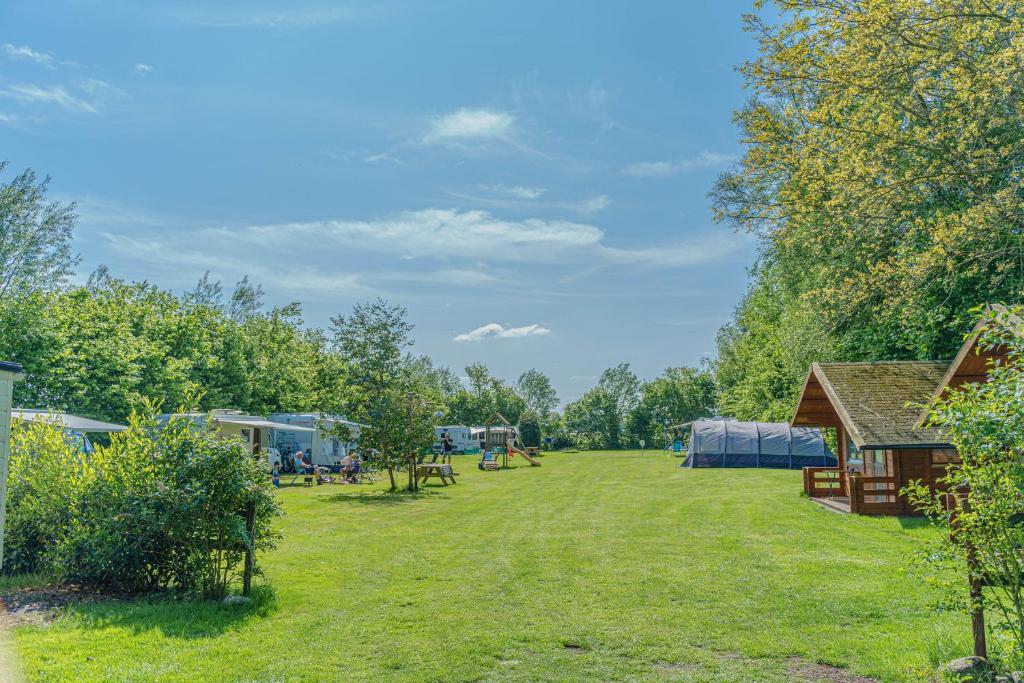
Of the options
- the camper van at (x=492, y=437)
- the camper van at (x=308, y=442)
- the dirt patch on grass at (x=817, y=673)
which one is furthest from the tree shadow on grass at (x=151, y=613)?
the camper van at (x=492, y=437)

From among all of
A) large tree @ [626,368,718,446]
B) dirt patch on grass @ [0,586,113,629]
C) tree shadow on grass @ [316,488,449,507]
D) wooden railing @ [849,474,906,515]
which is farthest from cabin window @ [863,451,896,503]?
large tree @ [626,368,718,446]

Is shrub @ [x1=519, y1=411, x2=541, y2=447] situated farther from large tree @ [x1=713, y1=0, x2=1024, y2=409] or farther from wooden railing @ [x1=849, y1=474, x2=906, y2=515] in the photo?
wooden railing @ [x1=849, y1=474, x2=906, y2=515]

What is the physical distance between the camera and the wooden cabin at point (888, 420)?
Result: 14812 millimetres

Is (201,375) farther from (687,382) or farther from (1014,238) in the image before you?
(687,382)

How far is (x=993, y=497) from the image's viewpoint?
5.26 metres

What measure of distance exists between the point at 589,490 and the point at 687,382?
53437 mm

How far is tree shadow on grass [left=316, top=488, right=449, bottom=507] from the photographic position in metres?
20.1

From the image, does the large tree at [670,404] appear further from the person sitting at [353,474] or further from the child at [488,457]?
the person sitting at [353,474]

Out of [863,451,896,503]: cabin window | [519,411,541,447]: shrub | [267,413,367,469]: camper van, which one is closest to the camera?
[863,451,896,503]: cabin window

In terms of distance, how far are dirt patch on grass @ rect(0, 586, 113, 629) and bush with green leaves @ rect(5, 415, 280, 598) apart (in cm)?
20

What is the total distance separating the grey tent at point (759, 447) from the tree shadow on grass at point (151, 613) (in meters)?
30.6

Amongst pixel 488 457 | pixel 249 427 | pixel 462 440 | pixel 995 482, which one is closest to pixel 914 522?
pixel 995 482

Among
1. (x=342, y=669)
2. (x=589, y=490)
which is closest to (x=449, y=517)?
(x=589, y=490)

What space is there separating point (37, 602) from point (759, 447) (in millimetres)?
33035
